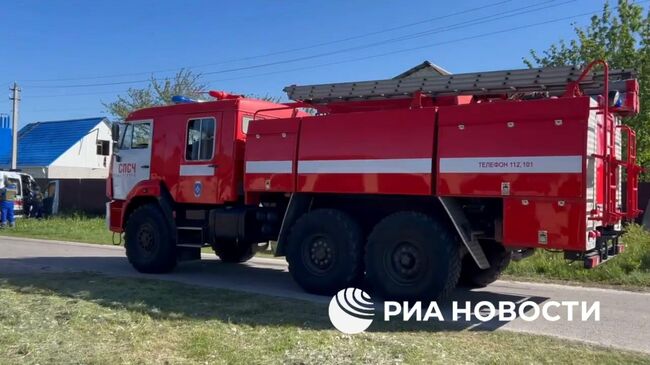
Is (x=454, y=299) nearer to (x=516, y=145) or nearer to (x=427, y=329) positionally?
(x=427, y=329)

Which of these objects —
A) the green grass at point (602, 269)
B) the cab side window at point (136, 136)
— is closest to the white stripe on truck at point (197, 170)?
the cab side window at point (136, 136)

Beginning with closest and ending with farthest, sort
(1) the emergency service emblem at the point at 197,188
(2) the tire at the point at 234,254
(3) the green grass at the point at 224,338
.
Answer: (3) the green grass at the point at 224,338
(1) the emergency service emblem at the point at 197,188
(2) the tire at the point at 234,254

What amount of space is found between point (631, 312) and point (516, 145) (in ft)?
9.29

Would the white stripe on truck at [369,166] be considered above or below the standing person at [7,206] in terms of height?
above

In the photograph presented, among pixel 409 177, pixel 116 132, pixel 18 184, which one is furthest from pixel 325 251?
pixel 18 184

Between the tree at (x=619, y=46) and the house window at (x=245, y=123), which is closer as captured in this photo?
the house window at (x=245, y=123)

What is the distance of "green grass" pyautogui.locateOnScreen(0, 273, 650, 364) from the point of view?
5.60 m

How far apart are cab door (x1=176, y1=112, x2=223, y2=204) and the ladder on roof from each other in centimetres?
204

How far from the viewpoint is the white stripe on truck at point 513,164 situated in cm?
697

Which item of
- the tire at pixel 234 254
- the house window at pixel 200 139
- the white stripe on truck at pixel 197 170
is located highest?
the house window at pixel 200 139

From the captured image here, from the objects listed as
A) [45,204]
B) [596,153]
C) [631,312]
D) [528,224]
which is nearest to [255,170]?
[528,224]

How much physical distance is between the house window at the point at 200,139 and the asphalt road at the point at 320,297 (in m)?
2.15

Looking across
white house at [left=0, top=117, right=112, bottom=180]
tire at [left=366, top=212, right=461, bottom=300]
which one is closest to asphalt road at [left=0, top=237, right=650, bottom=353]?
tire at [left=366, top=212, right=461, bottom=300]

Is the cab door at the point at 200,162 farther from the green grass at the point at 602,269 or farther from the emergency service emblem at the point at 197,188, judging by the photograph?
the green grass at the point at 602,269
